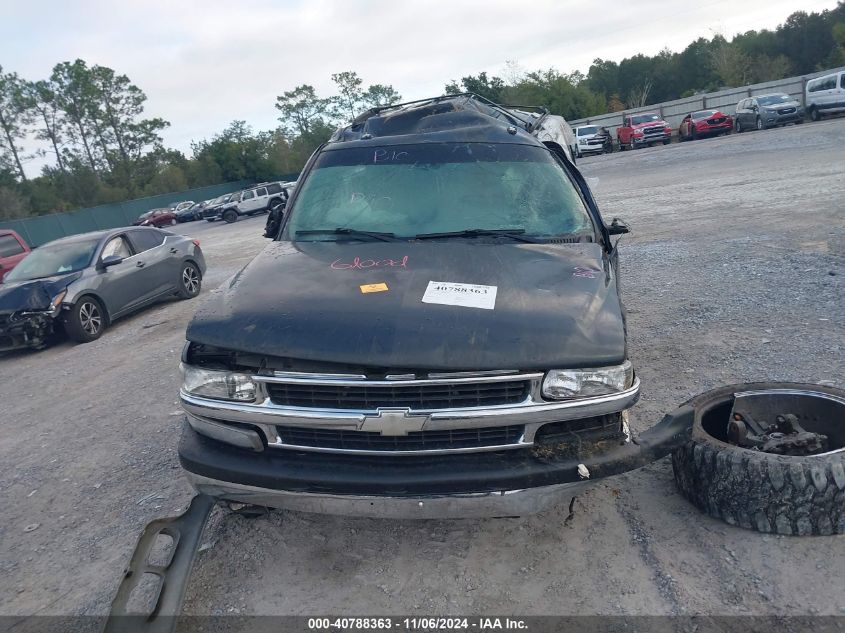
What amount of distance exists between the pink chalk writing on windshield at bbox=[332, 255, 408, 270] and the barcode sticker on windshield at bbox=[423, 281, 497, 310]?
0.35 meters

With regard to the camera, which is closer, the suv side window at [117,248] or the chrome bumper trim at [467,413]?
the chrome bumper trim at [467,413]

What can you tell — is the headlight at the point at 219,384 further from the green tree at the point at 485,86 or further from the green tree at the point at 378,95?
the green tree at the point at 378,95

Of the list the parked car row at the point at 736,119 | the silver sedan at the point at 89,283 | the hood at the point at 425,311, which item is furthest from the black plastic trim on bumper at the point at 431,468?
the parked car row at the point at 736,119

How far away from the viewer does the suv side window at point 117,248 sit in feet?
31.6

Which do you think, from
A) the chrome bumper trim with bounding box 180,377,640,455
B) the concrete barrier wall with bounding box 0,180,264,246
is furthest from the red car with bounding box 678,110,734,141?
the concrete barrier wall with bounding box 0,180,264,246

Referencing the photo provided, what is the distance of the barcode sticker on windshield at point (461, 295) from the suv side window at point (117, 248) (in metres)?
7.92

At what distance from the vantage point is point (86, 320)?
8938 millimetres

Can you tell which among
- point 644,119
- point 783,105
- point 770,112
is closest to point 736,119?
point 770,112

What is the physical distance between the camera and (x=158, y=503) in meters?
4.02

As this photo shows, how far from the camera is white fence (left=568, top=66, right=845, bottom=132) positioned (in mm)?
32875

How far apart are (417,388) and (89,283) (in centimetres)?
785

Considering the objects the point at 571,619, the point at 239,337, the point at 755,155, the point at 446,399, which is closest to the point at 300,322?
the point at 239,337

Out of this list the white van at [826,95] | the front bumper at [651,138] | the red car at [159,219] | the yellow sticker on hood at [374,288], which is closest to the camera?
the yellow sticker on hood at [374,288]

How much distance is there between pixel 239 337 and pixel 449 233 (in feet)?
4.89
